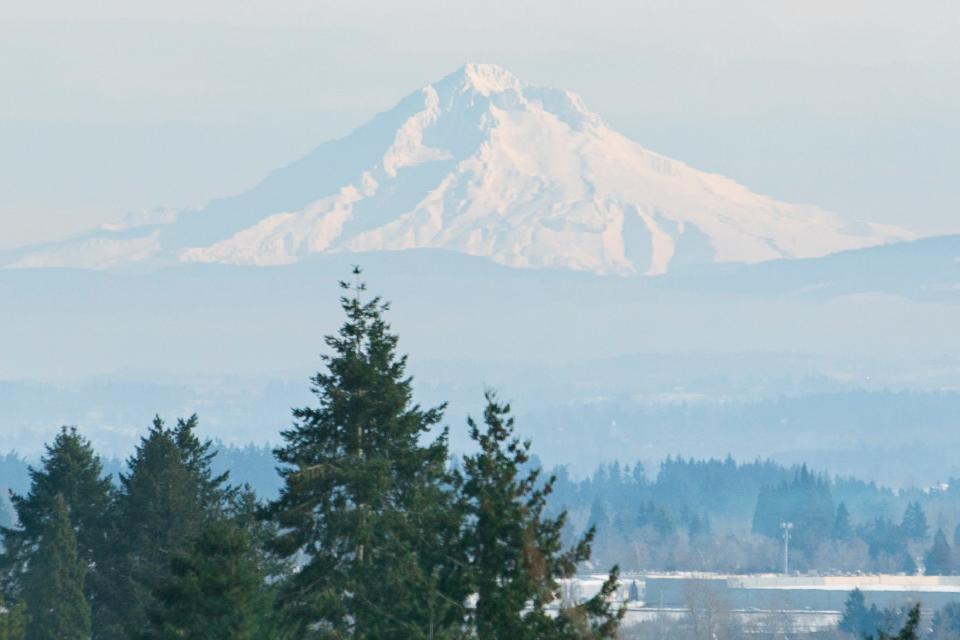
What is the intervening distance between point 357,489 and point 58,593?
14054 millimetres

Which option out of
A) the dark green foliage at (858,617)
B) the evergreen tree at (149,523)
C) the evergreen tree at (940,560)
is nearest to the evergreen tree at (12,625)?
the evergreen tree at (149,523)

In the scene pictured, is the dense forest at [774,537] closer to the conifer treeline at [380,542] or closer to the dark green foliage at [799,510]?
the dark green foliage at [799,510]

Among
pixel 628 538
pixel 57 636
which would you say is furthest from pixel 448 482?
pixel 628 538

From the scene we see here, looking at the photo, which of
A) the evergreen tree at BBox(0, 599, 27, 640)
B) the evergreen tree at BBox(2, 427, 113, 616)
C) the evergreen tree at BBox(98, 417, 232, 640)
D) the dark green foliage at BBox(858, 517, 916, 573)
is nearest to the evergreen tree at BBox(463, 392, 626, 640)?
the evergreen tree at BBox(0, 599, 27, 640)

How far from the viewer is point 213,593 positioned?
28953mm

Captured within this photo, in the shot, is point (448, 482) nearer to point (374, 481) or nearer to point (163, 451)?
point (374, 481)

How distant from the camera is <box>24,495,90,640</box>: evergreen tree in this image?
41.9m

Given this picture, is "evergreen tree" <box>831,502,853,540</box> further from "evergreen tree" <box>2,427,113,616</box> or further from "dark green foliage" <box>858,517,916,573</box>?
"evergreen tree" <box>2,427,113,616</box>

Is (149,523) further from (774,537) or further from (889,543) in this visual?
(774,537)

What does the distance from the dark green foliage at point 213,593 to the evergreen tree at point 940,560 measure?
11281 centimetres

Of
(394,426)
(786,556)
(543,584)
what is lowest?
(543,584)

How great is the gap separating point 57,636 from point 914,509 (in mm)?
131352

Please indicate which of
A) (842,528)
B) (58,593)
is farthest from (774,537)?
(58,593)

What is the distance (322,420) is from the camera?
30.0 m
